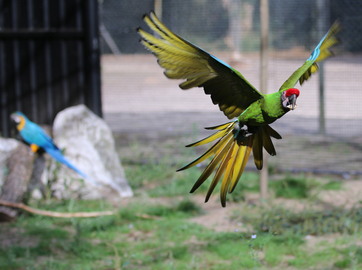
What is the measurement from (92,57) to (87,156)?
1.15m

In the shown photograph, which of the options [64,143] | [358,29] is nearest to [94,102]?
[64,143]

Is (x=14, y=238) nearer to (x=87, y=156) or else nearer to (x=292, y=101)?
(x=87, y=156)

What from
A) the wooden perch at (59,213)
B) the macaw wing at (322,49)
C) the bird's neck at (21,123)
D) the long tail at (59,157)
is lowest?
the wooden perch at (59,213)

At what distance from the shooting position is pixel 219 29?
518 cm

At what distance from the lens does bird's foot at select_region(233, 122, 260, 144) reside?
70.4 inches

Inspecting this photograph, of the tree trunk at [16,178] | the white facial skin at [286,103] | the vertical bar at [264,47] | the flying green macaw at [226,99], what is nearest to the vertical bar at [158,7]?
the vertical bar at [264,47]

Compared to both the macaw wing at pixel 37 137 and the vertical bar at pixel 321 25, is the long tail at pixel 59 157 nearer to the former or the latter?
the macaw wing at pixel 37 137

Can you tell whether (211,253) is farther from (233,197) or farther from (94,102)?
(94,102)

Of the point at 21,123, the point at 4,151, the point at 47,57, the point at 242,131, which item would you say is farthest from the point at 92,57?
the point at 242,131

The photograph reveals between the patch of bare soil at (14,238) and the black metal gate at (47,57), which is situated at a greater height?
the black metal gate at (47,57)

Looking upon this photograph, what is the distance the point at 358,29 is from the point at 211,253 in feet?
13.2

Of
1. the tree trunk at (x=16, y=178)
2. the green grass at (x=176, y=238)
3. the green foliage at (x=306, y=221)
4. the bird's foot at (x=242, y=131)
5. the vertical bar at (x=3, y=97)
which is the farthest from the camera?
the vertical bar at (x=3, y=97)

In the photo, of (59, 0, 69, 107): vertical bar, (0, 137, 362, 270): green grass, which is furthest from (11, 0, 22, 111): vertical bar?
(0, 137, 362, 270): green grass

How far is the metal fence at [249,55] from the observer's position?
4957 millimetres
